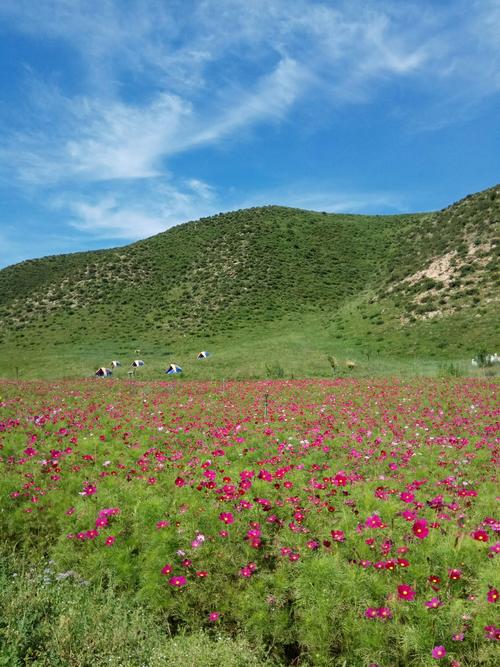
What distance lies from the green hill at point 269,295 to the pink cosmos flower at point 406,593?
2469 centimetres

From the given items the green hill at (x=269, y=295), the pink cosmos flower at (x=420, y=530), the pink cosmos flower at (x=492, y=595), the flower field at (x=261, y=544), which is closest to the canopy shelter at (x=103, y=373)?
the green hill at (x=269, y=295)

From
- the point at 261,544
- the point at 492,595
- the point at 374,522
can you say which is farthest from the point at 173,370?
the point at 492,595

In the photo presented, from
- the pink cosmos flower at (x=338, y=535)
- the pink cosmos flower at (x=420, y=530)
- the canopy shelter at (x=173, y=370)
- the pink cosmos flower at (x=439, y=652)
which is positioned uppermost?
the pink cosmos flower at (x=420, y=530)

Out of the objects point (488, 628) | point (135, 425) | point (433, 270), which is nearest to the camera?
point (488, 628)

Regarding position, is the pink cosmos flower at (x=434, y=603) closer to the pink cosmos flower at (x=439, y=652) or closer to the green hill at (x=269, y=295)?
the pink cosmos flower at (x=439, y=652)

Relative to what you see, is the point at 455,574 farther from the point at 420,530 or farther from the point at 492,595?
the point at 420,530

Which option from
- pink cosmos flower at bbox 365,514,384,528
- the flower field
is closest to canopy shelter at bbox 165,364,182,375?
the flower field

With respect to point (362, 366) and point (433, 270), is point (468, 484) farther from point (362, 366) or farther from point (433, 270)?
point (433, 270)

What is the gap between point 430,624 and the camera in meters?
4.25

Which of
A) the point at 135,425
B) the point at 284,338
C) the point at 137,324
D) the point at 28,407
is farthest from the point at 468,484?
the point at 137,324

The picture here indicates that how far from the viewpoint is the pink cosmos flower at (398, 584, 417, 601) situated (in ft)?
14.5

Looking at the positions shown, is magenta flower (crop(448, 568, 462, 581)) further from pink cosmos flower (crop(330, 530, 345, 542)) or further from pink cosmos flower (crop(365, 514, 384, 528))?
pink cosmos flower (crop(330, 530, 345, 542))

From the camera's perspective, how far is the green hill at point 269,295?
3919cm

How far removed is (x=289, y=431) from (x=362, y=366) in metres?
21.4
